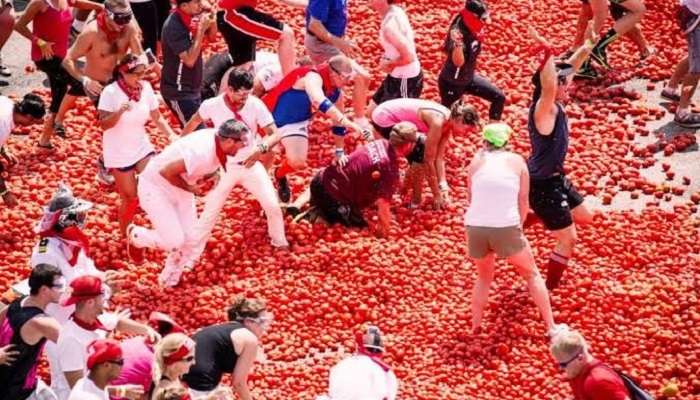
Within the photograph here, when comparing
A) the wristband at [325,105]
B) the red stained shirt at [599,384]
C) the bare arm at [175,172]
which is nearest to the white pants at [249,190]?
the bare arm at [175,172]

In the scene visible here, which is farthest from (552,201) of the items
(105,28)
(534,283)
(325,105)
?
(105,28)

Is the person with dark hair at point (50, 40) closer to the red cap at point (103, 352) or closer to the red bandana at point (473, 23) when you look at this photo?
the red bandana at point (473, 23)

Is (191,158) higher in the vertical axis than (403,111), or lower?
higher

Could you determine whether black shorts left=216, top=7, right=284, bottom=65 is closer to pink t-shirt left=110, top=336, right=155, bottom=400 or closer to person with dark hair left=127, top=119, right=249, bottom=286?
person with dark hair left=127, top=119, right=249, bottom=286

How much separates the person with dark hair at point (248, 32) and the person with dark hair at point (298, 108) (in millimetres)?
820

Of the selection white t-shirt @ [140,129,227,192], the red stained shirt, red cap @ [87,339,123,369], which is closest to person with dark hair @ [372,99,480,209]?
white t-shirt @ [140,129,227,192]

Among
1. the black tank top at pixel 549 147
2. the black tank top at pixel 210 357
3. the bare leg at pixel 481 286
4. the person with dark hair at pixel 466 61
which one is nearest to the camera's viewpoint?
the black tank top at pixel 210 357

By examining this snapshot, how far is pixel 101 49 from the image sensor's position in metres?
13.9

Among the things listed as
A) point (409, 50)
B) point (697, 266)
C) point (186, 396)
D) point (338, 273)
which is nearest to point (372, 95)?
point (409, 50)

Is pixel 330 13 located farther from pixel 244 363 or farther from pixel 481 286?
pixel 244 363

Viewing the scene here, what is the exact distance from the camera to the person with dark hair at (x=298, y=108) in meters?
13.5

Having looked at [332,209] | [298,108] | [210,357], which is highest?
[210,357]

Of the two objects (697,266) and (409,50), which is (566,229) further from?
(409,50)

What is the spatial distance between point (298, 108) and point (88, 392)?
4.88 m
